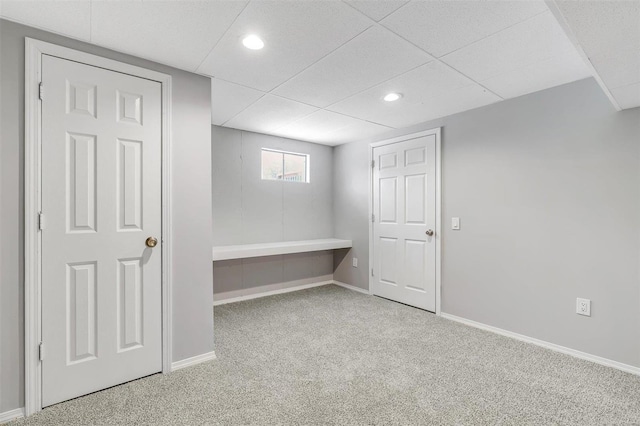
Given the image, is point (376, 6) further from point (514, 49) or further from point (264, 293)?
point (264, 293)

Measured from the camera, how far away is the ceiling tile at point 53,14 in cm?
153

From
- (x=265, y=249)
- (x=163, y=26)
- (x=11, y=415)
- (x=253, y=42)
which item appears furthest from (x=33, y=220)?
(x=265, y=249)

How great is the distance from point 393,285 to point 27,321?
136 inches

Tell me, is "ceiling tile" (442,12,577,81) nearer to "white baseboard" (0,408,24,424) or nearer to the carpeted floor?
the carpeted floor

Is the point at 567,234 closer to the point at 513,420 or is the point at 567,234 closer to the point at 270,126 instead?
the point at 513,420

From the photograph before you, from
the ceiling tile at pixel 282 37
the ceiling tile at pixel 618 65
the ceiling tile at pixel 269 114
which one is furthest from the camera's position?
the ceiling tile at pixel 269 114

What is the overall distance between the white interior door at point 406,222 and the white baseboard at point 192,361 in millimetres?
2383

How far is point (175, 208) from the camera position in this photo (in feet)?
7.22

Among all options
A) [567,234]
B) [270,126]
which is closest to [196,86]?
[270,126]

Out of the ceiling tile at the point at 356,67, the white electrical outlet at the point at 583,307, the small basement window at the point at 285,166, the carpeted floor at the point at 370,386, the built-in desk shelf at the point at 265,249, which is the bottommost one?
the carpeted floor at the point at 370,386

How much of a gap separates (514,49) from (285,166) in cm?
309

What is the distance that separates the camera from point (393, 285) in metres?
3.92

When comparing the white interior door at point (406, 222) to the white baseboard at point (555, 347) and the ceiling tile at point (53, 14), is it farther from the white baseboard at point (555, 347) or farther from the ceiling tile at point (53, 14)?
the ceiling tile at point (53, 14)

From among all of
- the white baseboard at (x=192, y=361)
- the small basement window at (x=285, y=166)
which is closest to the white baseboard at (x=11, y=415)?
the white baseboard at (x=192, y=361)
